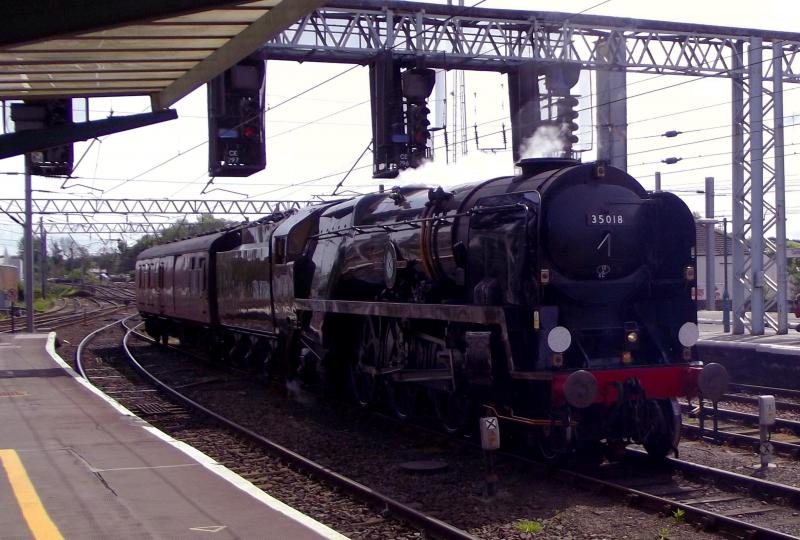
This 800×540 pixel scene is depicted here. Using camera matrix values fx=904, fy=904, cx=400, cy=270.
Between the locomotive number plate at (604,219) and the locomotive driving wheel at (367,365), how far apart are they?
414cm

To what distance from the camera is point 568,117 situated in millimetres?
16719

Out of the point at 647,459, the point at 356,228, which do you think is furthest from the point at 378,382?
the point at 647,459

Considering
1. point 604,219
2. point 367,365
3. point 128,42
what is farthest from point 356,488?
point 128,42

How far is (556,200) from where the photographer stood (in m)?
9.41

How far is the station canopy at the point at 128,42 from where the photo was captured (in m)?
4.23

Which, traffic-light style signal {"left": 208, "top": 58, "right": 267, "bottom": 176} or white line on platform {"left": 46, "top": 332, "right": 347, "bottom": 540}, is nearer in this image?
white line on platform {"left": 46, "top": 332, "right": 347, "bottom": 540}

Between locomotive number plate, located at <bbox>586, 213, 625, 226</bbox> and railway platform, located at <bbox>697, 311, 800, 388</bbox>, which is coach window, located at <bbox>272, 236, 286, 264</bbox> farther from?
railway platform, located at <bbox>697, 311, 800, 388</bbox>

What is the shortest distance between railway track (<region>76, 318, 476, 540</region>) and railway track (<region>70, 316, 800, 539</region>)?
35 millimetres

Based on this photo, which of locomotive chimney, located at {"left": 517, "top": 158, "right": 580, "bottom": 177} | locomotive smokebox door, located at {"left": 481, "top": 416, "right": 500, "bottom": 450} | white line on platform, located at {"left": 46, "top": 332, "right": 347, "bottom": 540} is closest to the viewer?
white line on platform, located at {"left": 46, "top": 332, "right": 347, "bottom": 540}

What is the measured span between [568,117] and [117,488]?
446 inches

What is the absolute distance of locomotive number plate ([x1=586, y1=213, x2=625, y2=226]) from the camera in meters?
9.52

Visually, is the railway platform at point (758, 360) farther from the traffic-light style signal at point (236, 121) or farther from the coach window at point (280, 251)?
the traffic-light style signal at point (236, 121)

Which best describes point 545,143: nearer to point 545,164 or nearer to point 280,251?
point 545,164

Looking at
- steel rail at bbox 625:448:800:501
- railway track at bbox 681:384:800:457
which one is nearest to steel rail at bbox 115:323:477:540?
steel rail at bbox 625:448:800:501
